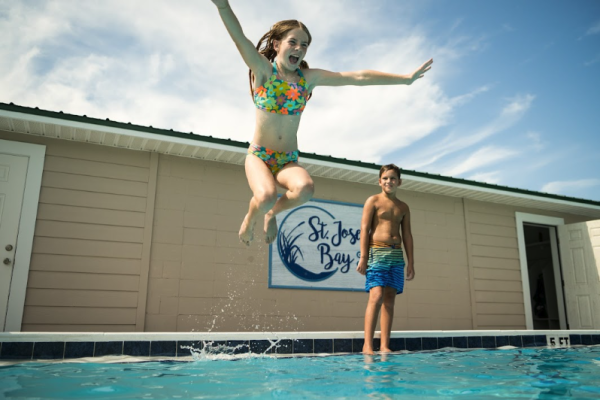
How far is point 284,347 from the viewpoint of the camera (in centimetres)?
475

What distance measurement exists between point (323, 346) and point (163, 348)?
1.62 metres

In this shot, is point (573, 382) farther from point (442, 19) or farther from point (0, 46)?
point (0, 46)

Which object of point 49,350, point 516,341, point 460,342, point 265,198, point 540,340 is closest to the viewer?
point 265,198

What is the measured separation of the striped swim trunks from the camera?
4629 mm

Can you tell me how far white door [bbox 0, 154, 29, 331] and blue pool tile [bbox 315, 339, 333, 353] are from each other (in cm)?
408

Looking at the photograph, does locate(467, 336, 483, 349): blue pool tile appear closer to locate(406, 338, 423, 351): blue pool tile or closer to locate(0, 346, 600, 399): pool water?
locate(406, 338, 423, 351): blue pool tile

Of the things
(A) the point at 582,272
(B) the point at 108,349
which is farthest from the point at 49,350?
(A) the point at 582,272

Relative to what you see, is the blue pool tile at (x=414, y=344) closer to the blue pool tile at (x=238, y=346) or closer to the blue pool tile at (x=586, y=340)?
the blue pool tile at (x=238, y=346)

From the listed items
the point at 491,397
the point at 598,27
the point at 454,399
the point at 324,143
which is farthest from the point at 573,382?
the point at 598,27

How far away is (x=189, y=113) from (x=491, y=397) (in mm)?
6890

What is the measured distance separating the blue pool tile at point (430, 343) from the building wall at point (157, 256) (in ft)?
8.33

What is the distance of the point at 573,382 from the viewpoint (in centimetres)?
257

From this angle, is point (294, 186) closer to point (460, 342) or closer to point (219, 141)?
point (460, 342)

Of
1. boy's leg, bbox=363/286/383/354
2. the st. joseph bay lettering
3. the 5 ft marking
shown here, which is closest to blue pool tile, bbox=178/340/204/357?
boy's leg, bbox=363/286/383/354
